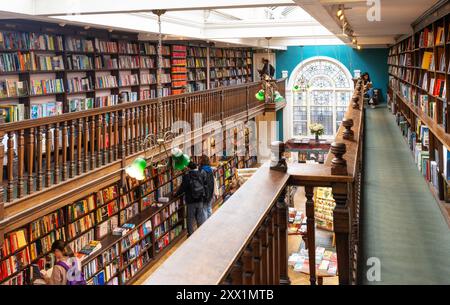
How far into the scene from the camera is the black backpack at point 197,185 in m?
7.93

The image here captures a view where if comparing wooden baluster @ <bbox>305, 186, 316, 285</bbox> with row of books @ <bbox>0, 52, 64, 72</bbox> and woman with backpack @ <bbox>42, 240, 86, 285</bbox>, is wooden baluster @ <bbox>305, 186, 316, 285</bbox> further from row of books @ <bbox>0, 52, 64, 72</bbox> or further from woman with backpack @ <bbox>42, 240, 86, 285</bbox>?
row of books @ <bbox>0, 52, 64, 72</bbox>

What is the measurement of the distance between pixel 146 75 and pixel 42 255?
5.00 meters

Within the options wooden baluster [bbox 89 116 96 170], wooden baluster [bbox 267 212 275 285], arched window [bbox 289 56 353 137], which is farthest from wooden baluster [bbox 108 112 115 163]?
arched window [bbox 289 56 353 137]

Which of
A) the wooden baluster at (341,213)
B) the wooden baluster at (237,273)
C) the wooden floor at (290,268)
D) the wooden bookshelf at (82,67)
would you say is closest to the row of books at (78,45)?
the wooden bookshelf at (82,67)

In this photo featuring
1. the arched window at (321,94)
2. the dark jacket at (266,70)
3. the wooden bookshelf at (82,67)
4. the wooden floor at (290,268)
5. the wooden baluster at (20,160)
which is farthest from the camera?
the arched window at (321,94)

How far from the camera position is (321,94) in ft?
61.4

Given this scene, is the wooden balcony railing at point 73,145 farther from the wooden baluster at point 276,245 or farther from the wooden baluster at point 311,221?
the wooden baluster at point 276,245

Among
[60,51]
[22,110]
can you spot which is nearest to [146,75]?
[60,51]

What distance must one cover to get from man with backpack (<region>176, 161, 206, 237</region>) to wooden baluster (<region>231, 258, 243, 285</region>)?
6.60 meters

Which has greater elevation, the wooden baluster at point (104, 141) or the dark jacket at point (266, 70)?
the dark jacket at point (266, 70)

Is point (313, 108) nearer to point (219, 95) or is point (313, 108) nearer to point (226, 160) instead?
point (226, 160)

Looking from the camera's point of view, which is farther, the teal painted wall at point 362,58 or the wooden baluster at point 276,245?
the teal painted wall at point 362,58

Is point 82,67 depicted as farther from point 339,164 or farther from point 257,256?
point 257,256

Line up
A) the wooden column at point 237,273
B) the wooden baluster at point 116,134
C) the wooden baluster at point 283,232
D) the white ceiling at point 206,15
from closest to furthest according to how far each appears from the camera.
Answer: the wooden column at point 237,273 → the wooden baluster at point 283,232 → the white ceiling at point 206,15 → the wooden baluster at point 116,134
